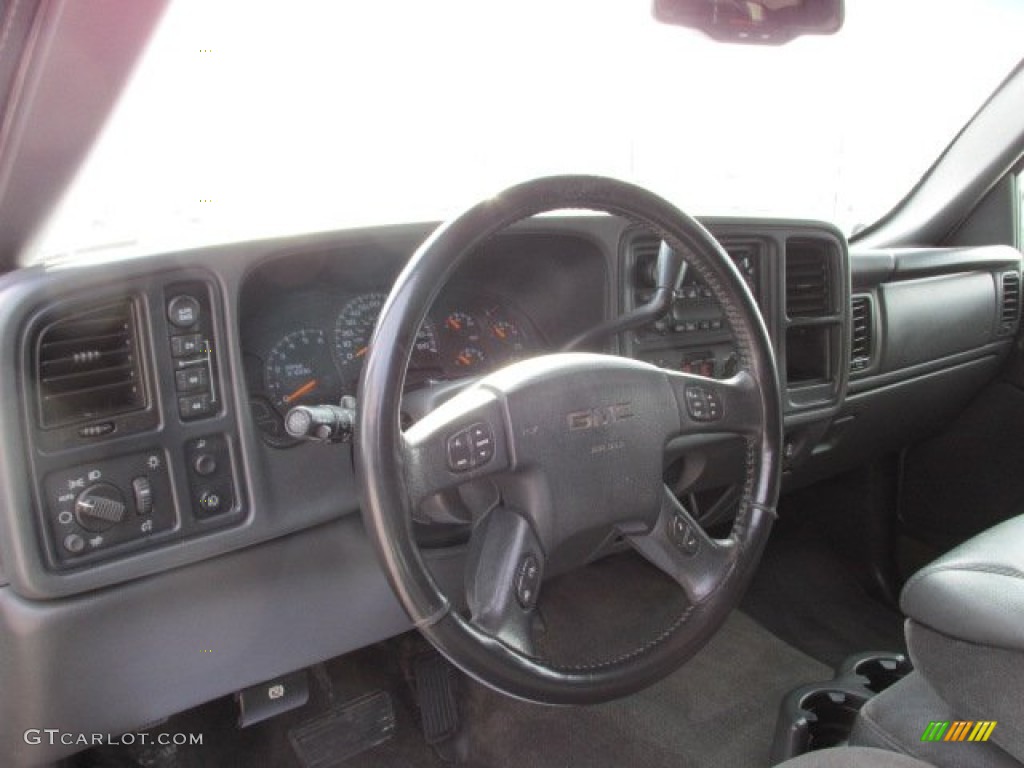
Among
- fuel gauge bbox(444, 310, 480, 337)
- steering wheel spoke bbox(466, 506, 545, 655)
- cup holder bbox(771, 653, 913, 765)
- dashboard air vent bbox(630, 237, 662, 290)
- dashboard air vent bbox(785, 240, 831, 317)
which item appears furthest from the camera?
dashboard air vent bbox(785, 240, 831, 317)

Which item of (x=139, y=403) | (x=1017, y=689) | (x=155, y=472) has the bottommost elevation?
(x=1017, y=689)

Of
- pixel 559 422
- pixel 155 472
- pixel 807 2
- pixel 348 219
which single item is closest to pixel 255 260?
pixel 348 219

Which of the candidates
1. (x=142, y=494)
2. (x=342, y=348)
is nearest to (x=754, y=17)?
(x=342, y=348)

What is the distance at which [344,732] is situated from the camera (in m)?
2.09

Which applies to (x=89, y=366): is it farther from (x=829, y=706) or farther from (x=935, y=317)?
(x=935, y=317)

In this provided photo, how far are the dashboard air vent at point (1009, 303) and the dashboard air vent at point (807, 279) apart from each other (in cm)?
101

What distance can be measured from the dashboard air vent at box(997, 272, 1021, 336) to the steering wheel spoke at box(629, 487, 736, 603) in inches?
81.2

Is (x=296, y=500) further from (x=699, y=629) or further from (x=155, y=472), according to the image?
(x=699, y=629)

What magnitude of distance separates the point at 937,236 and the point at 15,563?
2.93 metres

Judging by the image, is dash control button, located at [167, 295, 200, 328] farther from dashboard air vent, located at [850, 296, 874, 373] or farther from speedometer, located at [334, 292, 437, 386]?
dashboard air vent, located at [850, 296, 874, 373]

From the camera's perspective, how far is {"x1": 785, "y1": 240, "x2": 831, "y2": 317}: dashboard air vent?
235 centimetres

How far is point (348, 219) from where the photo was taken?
1.64 meters

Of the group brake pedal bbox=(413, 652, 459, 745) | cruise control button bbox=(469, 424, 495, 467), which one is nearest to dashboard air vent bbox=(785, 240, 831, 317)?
brake pedal bbox=(413, 652, 459, 745)

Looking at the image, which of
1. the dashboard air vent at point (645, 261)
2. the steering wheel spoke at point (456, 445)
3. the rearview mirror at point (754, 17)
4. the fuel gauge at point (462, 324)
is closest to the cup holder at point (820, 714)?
the dashboard air vent at point (645, 261)
